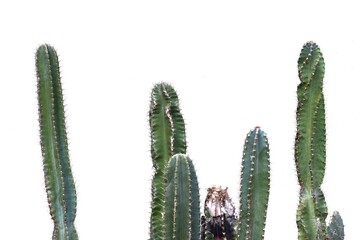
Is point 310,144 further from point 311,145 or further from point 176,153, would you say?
point 176,153

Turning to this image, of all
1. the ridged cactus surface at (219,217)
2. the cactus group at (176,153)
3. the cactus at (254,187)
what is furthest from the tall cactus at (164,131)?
the cactus at (254,187)

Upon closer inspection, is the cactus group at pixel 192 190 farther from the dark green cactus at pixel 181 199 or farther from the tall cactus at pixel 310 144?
the tall cactus at pixel 310 144

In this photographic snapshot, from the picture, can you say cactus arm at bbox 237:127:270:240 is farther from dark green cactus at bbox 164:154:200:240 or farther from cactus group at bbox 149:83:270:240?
dark green cactus at bbox 164:154:200:240

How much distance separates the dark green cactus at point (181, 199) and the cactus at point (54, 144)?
764 millimetres

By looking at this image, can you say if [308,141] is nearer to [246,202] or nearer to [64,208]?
[246,202]

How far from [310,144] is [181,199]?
1017mm

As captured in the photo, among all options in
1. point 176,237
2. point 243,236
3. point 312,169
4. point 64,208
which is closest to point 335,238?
point 312,169

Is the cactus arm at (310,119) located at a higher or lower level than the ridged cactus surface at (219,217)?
higher

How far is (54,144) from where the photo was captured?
4.98 metres

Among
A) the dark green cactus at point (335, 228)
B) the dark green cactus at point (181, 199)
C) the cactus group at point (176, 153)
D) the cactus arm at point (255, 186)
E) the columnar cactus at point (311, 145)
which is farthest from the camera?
the dark green cactus at point (335, 228)

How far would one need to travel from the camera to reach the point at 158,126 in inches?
197

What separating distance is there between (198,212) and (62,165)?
0.96 metres

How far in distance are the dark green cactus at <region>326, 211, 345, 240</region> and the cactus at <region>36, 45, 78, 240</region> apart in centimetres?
172

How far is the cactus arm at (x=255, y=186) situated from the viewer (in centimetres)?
466
